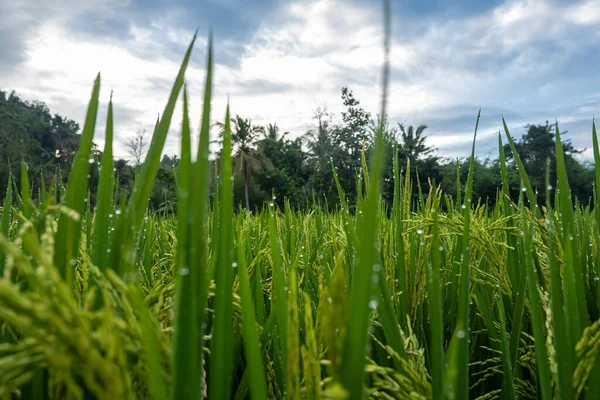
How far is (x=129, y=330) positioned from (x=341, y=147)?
44041 mm

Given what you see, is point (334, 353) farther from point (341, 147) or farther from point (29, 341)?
point (341, 147)

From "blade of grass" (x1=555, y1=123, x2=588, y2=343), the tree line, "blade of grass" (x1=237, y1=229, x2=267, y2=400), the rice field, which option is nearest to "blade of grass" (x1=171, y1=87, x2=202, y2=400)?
the rice field

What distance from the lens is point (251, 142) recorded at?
142 ft

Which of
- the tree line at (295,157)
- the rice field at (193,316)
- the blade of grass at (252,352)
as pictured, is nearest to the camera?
the rice field at (193,316)

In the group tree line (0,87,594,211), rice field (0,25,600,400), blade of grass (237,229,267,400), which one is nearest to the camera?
rice field (0,25,600,400)

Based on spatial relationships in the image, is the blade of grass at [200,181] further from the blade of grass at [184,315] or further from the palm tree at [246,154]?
the palm tree at [246,154]

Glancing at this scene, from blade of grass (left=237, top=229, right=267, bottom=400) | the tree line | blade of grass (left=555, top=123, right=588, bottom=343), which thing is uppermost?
the tree line

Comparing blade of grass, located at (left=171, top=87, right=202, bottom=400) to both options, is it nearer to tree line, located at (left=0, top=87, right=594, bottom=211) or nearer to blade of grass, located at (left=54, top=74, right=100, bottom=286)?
blade of grass, located at (left=54, top=74, right=100, bottom=286)

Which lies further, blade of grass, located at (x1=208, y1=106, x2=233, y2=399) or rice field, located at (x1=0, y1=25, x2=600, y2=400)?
blade of grass, located at (x1=208, y1=106, x2=233, y2=399)

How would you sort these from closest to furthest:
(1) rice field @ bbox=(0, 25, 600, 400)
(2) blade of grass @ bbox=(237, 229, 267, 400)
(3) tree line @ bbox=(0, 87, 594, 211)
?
(1) rice field @ bbox=(0, 25, 600, 400), (2) blade of grass @ bbox=(237, 229, 267, 400), (3) tree line @ bbox=(0, 87, 594, 211)

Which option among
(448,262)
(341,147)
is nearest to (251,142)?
(341,147)

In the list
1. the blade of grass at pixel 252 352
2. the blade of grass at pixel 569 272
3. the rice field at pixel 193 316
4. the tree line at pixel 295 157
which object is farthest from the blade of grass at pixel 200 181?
the tree line at pixel 295 157

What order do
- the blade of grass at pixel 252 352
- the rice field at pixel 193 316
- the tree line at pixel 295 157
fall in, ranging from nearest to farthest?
the rice field at pixel 193 316
the blade of grass at pixel 252 352
the tree line at pixel 295 157

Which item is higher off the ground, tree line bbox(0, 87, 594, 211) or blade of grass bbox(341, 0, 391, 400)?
tree line bbox(0, 87, 594, 211)
